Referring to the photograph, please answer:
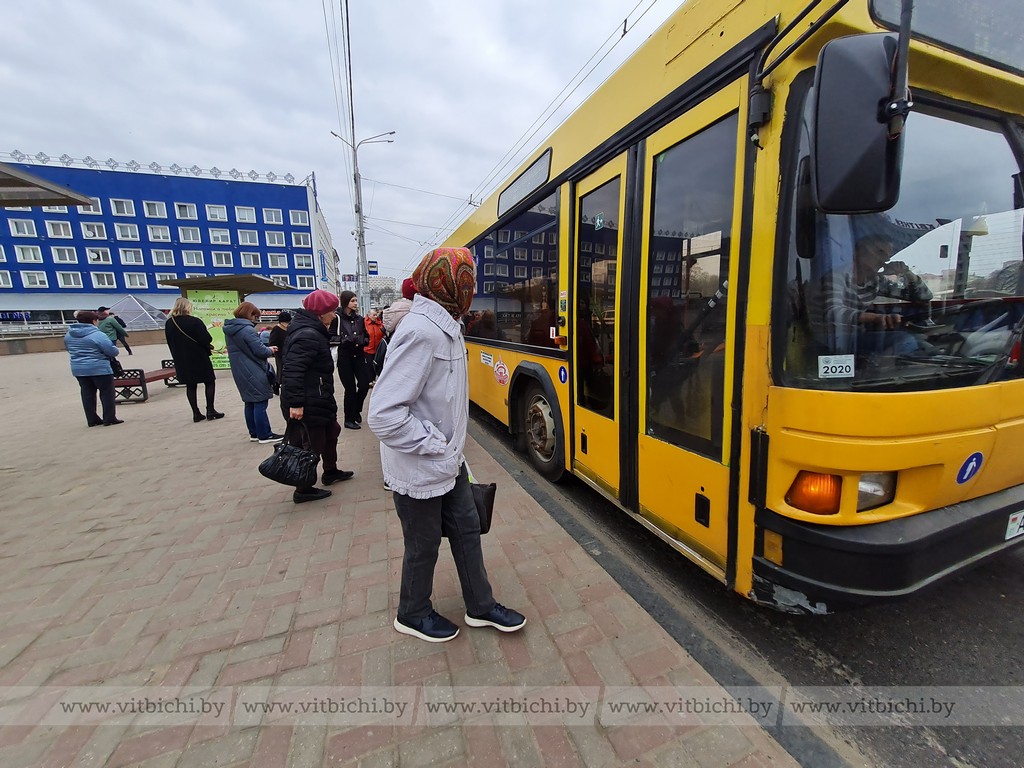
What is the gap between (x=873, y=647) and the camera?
7.18ft

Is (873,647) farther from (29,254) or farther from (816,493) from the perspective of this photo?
(29,254)

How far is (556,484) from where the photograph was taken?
14.0ft

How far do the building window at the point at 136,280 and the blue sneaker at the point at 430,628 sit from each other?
56695mm

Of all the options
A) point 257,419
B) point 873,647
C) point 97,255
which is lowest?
point 873,647

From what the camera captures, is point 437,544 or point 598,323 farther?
point 598,323

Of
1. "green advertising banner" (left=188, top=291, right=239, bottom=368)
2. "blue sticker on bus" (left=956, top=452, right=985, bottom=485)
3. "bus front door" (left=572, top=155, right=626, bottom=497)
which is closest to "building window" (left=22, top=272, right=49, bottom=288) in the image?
"green advertising banner" (left=188, top=291, right=239, bottom=368)

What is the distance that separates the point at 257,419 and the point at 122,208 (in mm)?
54430

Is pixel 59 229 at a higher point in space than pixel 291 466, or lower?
higher

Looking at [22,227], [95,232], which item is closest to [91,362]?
[95,232]

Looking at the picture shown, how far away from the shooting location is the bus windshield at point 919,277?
5.50 feet

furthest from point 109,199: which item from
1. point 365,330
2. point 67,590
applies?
point 67,590

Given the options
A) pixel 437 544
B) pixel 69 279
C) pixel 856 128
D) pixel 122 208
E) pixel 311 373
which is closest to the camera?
pixel 856 128

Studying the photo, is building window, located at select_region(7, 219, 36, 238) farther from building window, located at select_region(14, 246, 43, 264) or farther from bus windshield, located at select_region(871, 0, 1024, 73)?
bus windshield, located at select_region(871, 0, 1024, 73)

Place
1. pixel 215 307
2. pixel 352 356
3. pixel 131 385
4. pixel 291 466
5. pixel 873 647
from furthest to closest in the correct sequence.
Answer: pixel 215 307 → pixel 131 385 → pixel 352 356 → pixel 291 466 → pixel 873 647
